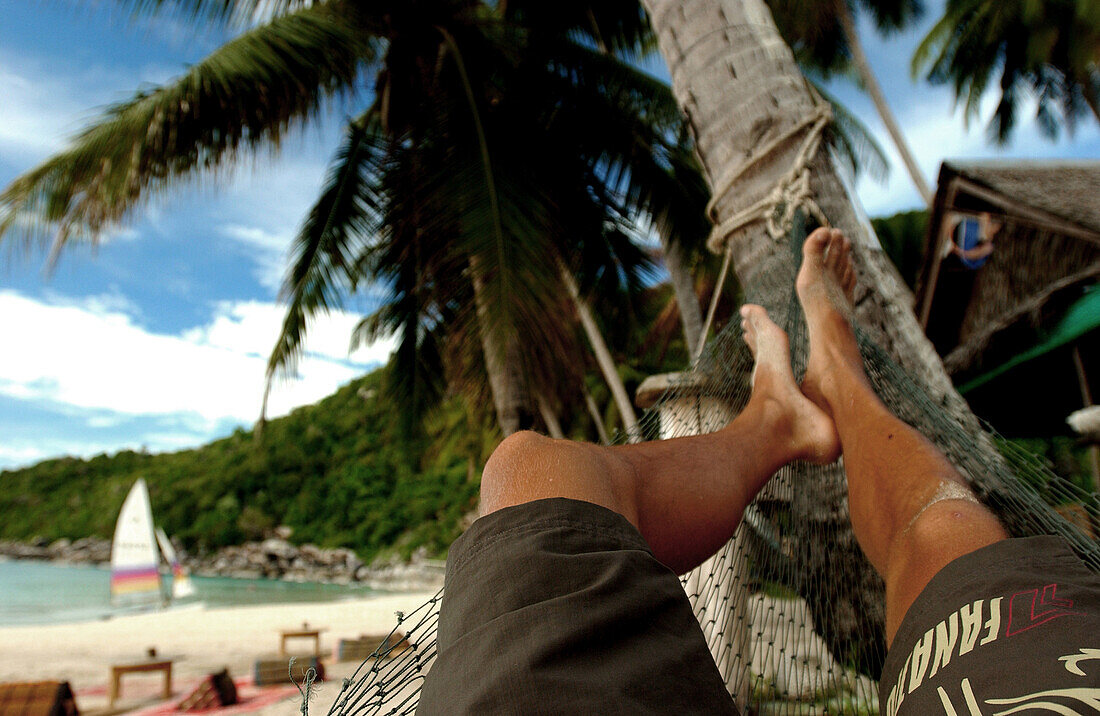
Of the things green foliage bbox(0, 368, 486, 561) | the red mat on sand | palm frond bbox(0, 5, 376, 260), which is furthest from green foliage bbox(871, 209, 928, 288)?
the red mat on sand

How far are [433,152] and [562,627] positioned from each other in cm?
418

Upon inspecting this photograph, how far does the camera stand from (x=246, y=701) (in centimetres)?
396

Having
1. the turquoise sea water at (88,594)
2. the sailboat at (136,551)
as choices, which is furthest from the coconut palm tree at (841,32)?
the turquoise sea water at (88,594)

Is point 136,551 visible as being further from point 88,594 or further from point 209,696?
point 209,696

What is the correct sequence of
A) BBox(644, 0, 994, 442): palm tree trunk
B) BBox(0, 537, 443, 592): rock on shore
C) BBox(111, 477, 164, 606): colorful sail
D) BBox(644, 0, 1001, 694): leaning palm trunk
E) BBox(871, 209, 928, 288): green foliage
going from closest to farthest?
BBox(644, 0, 1001, 694): leaning palm trunk, BBox(644, 0, 994, 442): palm tree trunk, BBox(871, 209, 928, 288): green foliage, BBox(111, 477, 164, 606): colorful sail, BBox(0, 537, 443, 592): rock on shore

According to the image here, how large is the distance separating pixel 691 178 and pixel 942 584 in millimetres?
4667

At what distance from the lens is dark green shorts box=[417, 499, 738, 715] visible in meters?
0.45

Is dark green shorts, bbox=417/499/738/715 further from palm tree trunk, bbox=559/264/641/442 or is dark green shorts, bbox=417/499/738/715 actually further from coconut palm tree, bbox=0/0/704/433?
palm tree trunk, bbox=559/264/641/442

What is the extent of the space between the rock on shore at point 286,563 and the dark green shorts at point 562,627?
1682cm

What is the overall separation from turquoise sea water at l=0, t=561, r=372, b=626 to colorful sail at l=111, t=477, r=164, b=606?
102cm

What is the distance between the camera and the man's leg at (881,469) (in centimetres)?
71

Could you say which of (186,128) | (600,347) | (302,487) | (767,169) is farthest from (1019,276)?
(302,487)

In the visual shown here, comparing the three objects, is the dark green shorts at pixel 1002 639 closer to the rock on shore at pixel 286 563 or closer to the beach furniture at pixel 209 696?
the beach furniture at pixel 209 696

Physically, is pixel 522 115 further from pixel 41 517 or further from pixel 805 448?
pixel 41 517
